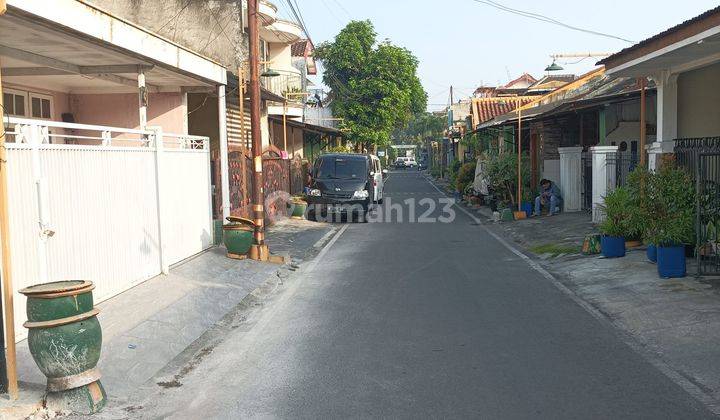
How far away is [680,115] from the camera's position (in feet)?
49.5

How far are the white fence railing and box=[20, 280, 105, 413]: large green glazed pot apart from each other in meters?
1.59

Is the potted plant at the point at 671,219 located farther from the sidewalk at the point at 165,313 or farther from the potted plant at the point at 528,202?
the potted plant at the point at 528,202

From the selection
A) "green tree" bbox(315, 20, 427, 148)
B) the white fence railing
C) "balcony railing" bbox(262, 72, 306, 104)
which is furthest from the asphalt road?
"green tree" bbox(315, 20, 427, 148)

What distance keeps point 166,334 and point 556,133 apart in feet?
68.1

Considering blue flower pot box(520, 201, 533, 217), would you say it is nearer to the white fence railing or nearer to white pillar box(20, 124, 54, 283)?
the white fence railing

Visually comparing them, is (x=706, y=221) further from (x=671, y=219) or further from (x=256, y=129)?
(x=256, y=129)

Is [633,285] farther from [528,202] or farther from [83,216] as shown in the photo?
[528,202]

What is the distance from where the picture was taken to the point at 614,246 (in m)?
13.1

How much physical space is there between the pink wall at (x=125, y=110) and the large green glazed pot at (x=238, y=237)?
3691 millimetres

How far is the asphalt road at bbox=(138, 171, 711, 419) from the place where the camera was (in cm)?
572

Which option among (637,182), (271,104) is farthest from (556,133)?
(637,182)

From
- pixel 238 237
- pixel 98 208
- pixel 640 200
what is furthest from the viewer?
pixel 238 237

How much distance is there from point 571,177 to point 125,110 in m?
12.9

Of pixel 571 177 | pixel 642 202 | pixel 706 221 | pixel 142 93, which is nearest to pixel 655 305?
pixel 706 221
